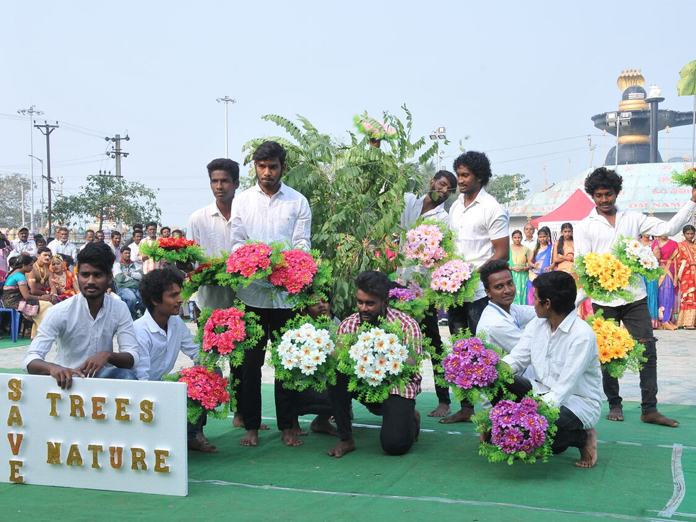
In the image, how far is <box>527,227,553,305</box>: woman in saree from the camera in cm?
1413

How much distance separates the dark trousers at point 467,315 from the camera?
5.97 meters

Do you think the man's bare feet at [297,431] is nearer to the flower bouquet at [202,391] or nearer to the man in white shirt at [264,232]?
the man in white shirt at [264,232]

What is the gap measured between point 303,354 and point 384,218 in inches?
→ 61.4

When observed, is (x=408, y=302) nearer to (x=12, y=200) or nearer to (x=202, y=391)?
(x=202, y=391)

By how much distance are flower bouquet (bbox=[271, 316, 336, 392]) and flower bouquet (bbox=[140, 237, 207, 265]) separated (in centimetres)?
77

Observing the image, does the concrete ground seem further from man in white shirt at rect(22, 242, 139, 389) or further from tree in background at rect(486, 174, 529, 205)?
tree in background at rect(486, 174, 529, 205)

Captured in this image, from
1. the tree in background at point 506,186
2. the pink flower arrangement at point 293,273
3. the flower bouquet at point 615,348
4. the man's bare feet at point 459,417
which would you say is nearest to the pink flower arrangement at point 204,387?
the pink flower arrangement at point 293,273

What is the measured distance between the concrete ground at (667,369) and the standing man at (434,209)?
1.43 m

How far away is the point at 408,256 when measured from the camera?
5.81 metres

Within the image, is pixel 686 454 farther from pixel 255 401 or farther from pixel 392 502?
pixel 255 401

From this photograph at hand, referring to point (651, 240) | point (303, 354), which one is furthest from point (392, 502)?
point (651, 240)

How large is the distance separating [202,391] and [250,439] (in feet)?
2.62

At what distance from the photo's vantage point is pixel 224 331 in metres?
5.01

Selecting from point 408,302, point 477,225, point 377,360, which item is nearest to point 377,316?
point 377,360
